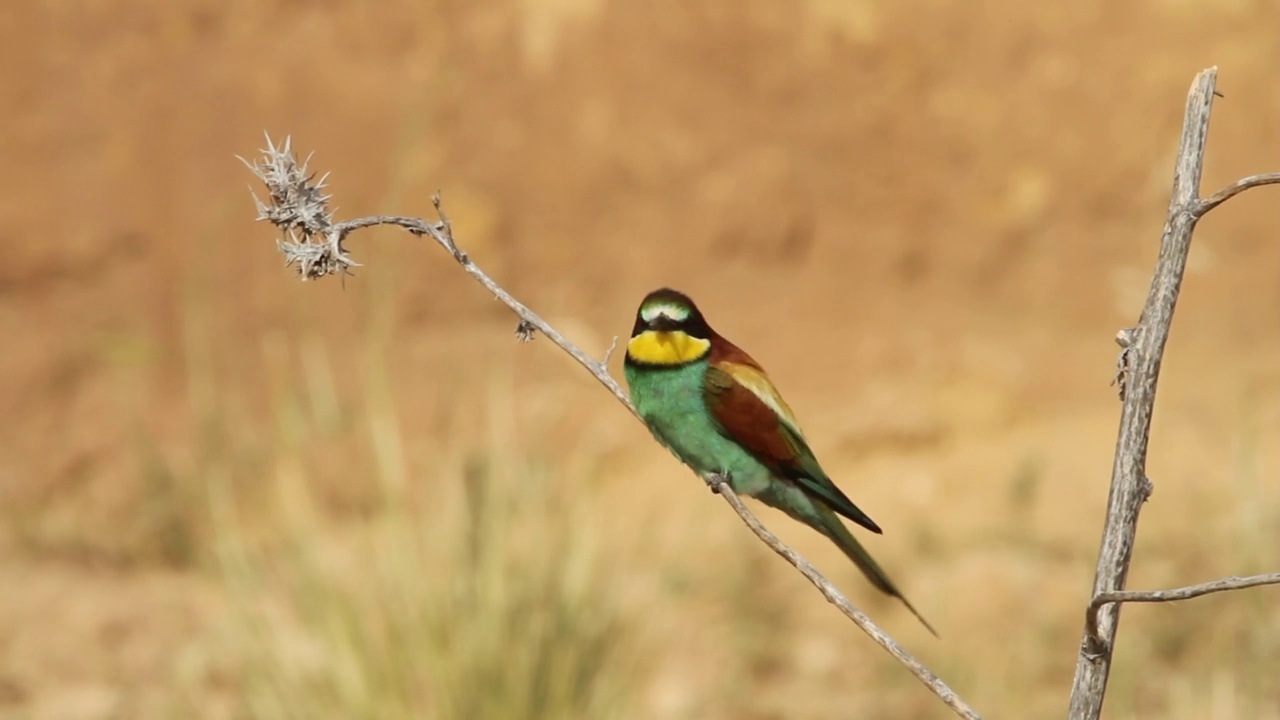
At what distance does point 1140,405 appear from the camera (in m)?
1.02

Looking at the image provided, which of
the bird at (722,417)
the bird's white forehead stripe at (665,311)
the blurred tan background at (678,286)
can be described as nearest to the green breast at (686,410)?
the bird at (722,417)

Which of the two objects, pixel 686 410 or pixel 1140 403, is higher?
pixel 686 410

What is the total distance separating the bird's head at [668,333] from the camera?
1678 millimetres

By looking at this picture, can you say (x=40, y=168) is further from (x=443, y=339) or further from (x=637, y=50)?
(x=637, y=50)

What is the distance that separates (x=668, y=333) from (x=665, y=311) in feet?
0.32

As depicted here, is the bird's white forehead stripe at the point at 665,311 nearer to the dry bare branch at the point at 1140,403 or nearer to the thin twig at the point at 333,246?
the thin twig at the point at 333,246

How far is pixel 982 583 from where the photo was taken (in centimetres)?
411

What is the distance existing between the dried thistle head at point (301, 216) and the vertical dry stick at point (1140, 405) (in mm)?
544

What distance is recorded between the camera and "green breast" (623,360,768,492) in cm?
183

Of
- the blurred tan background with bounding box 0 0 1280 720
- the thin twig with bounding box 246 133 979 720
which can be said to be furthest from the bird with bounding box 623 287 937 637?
the blurred tan background with bounding box 0 0 1280 720

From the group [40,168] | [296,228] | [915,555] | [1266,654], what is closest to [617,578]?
[915,555]

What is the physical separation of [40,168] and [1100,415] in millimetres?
3225

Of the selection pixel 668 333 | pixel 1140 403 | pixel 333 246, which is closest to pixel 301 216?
pixel 333 246

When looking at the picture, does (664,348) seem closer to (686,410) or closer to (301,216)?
(686,410)
